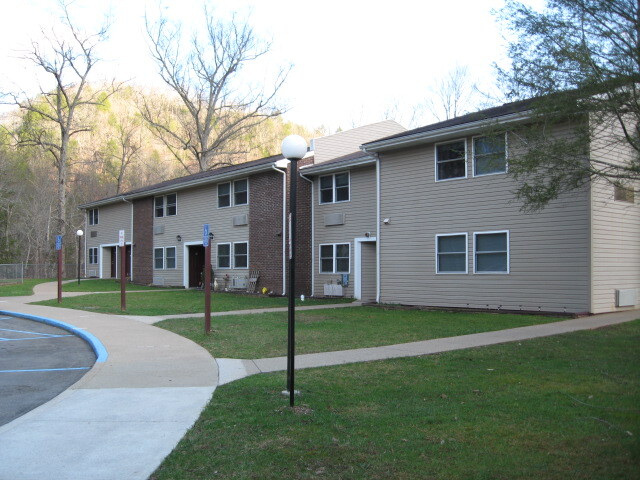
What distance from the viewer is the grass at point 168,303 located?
17000 millimetres

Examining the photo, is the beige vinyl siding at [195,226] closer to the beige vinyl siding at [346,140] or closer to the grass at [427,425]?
the beige vinyl siding at [346,140]

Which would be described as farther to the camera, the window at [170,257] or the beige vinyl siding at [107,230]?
the beige vinyl siding at [107,230]

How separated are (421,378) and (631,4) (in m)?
6.49

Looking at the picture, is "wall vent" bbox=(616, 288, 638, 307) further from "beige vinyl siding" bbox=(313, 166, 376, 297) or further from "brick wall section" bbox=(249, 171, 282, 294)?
"brick wall section" bbox=(249, 171, 282, 294)

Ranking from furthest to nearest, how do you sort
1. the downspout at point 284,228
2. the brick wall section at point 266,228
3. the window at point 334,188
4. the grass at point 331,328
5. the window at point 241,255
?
1. the window at point 241,255
2. the brick wall section at point 266,228
3. the downspout at point 284,228
4. the window at point 334,188
5. the grass at point 331,328

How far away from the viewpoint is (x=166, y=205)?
2983 centimetres

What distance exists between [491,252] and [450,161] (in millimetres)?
2950

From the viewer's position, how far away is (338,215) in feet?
70.3

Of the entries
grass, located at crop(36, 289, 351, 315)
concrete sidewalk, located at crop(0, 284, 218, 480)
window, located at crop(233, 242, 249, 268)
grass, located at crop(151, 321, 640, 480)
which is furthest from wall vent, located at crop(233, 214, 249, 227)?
grass, located at crop(151, 321, 640, 480)

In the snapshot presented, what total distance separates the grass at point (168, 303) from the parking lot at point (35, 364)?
321 cm

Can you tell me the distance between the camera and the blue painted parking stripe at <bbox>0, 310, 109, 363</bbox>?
31.3ft

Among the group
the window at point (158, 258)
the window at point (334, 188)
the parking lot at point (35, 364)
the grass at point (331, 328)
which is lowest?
the parking lot at point (35, 364)

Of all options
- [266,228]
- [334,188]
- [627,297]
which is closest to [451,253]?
[627,297]

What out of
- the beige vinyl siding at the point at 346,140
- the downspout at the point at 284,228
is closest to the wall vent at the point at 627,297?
the downspout at the point at 284,228
